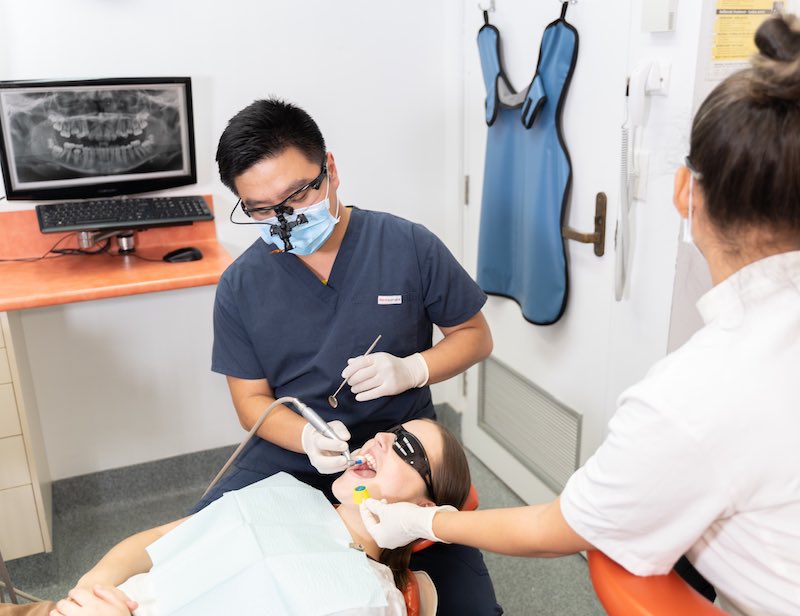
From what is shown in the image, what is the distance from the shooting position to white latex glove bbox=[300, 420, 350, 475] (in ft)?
4.85

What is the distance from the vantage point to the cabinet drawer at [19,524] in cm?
207

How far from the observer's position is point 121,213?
7.22ft

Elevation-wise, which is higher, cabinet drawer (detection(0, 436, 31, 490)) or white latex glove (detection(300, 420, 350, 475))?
white latex glove (detection(300, 420, 350, 475))

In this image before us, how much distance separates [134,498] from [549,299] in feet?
5.29

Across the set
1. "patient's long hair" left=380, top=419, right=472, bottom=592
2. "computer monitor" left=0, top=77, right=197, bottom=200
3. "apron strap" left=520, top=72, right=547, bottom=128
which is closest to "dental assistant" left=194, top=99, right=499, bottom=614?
"patient's long hair" left=380, top=419, right=472, bottom=592

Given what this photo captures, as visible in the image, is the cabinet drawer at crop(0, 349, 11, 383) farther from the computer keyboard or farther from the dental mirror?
the dental mirror

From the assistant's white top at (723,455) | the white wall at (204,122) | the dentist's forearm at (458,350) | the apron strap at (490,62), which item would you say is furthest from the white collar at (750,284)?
the white wall at (204,122)

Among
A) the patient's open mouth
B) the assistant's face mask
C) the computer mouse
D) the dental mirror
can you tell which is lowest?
the patient's open mouth

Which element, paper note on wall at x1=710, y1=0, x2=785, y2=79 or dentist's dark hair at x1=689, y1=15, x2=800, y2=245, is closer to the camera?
dentist's dark hair at x1=689, y1=15, x2=800, y2=245

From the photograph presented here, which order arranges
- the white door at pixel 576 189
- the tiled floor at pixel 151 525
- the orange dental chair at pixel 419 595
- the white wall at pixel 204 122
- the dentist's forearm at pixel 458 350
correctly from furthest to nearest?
1. the white wall at pixel 204 122
2. the tiled floor at pixel 151 525
3. the white door at pixel 576 189
4. the dentist's forearm at pixel 458 350
5. the orange dental chair at pixel 419 595

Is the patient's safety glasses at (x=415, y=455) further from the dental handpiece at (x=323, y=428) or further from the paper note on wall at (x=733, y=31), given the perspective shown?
the paper note on wall at (x=733, y=31)

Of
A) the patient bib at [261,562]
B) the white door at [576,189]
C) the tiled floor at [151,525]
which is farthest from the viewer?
the tiled floor at [151,525]

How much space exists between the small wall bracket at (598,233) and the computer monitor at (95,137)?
4.08 ft

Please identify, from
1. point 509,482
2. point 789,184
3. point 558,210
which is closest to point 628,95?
point 558,210
